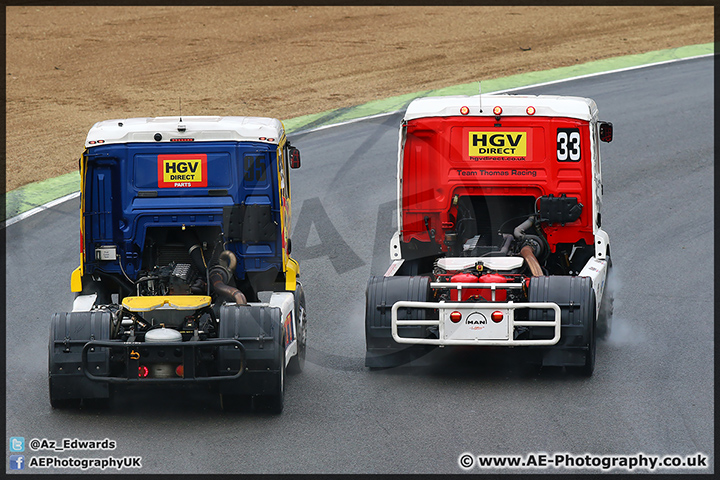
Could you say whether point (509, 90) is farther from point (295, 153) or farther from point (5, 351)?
point (5, 351)

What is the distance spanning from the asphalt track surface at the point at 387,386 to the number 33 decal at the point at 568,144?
6.68 feet

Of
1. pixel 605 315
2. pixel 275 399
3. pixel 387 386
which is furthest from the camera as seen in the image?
pixel 605 315

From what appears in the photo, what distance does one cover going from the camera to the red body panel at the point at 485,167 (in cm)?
1165

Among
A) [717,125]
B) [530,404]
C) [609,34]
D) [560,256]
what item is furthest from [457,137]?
[609,34]

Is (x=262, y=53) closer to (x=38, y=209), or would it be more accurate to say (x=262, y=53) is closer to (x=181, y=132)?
Result: (x=38, y=209)

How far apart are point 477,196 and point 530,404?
3.21m

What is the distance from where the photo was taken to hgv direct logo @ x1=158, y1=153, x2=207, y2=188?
10578 millimetres

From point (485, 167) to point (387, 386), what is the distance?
9.56ft

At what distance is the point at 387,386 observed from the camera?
10.3 meters

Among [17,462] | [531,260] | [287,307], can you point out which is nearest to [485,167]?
[531,260]

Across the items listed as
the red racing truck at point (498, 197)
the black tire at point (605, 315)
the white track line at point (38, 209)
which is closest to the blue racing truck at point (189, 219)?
the red racing truck at point (498, 197)

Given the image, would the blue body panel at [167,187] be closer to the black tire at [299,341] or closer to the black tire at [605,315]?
the black tire at [299,341]

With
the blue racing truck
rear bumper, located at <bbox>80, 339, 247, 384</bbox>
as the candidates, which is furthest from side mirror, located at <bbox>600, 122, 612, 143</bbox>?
rear bumper, located at <bbox>80, 339, 247, 384</bbox>

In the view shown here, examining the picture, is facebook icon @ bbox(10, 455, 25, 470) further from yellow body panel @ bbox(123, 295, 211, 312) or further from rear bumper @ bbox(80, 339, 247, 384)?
yellow body panel @ bbox(123, 295, 211, 312)
